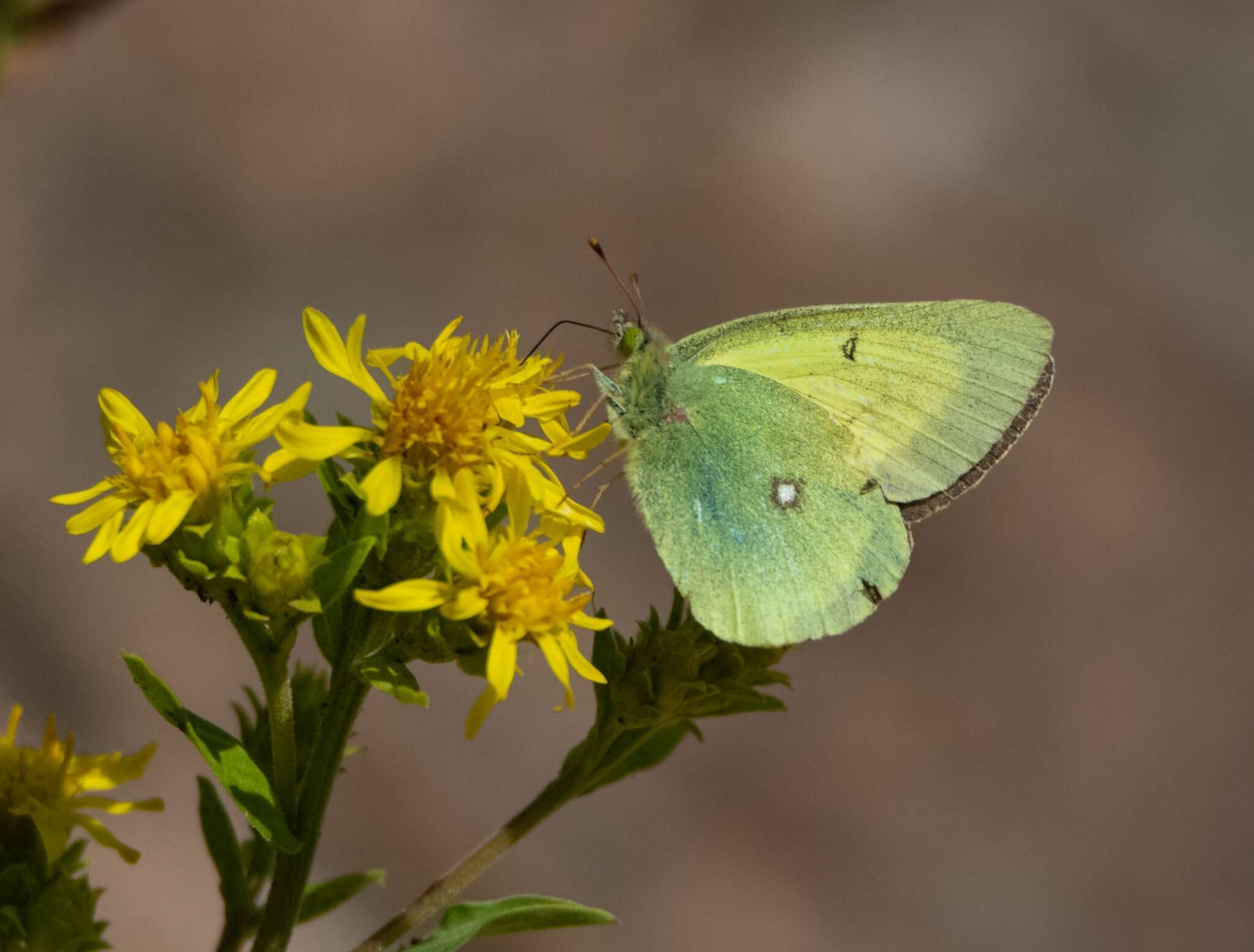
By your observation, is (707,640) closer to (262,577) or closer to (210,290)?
(262,577)

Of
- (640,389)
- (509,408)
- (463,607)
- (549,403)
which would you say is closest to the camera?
(463,607)

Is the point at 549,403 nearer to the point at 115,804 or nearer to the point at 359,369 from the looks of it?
the point at 359,369

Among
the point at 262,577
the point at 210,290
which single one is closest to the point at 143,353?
the point at 210,290

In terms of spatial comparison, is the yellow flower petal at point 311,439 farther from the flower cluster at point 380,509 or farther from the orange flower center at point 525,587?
the orange flower center at point 525,587

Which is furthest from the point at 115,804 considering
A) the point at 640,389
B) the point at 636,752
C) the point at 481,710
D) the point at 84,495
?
the point at 640,389

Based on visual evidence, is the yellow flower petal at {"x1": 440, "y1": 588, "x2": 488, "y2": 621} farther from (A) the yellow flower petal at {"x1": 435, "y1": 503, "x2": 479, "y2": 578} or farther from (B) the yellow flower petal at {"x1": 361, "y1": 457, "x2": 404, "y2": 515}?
(B) the yellow flower petal at {"x1": 361, "y1": 457, "x2": 404, "y2": 515}

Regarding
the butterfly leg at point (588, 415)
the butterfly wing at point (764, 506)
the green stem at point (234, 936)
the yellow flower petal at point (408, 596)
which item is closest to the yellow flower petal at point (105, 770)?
the green stem at point (234, 936)

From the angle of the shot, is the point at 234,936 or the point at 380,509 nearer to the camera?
the point at 380,509
